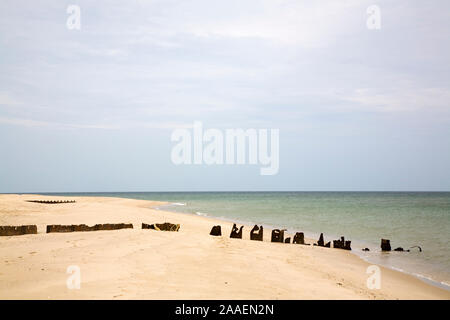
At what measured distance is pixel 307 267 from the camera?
12.8m

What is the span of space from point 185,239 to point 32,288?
7.78m

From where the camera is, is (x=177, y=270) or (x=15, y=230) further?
(x=15, y=230)

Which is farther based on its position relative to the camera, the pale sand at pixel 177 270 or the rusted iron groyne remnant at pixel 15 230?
the rusted iron groyne remnant at pixel 15 230

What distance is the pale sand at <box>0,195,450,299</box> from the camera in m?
7.92

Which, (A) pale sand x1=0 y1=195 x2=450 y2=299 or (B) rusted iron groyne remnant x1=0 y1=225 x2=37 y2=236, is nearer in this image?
(A) pale sand x1=0 y1=195 x2=450 y2=299

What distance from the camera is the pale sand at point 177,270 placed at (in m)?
7.92

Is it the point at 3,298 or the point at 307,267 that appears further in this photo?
the point at 307,267

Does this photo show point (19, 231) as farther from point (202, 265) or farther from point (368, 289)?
point (368, 289)

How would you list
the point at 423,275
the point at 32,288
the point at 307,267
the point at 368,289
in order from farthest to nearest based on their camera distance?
the point at 423,275 → the point at 307,267 → the point at 368,289 → the point at 32,288

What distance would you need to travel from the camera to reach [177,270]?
9.80m

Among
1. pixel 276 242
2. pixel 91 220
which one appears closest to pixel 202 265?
pixel 276 242
